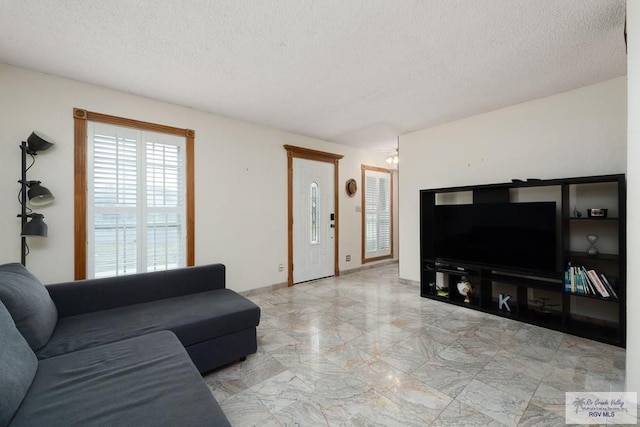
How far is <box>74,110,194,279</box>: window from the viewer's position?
285 cm

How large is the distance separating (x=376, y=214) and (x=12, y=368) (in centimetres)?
550

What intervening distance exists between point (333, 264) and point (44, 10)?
15.2ft

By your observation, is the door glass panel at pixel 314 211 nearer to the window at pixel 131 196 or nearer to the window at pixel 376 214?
the window at pixel 376 214

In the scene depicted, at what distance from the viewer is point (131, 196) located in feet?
10.2

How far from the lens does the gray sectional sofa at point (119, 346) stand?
3.62ft

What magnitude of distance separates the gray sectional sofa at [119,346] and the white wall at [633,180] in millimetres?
2296

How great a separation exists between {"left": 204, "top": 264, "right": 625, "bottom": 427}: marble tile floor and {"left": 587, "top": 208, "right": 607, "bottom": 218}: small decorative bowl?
117 centimetres

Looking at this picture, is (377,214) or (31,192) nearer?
(31,192)

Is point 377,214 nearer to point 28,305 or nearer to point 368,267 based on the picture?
point 368,267

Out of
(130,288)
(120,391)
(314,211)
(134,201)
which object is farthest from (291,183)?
(120,391)

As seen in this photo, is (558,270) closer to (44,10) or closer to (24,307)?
(24,307)

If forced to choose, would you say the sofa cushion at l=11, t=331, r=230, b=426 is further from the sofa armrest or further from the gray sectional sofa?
the sofa armrest

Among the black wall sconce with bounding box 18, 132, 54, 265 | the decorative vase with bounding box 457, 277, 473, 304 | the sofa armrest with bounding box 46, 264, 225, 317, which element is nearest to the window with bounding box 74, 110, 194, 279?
the black wall sconce with bounding box 18, 132, 54, 265

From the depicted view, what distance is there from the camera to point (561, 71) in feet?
8.51
